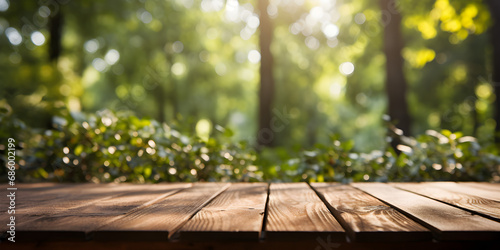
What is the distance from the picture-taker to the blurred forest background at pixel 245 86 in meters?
3.70

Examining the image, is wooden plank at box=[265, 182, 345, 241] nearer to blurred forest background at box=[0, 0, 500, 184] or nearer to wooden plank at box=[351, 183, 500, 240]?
wooden plank at box=[351, 183, 500, 240]

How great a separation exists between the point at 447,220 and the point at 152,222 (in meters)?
1.10

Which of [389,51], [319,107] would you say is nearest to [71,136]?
[389,51]

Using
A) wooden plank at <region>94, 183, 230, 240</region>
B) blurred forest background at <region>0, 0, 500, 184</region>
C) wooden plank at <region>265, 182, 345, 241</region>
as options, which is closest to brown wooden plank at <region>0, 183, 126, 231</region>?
wooden plank at <region>94, 183, 230, 240</region>

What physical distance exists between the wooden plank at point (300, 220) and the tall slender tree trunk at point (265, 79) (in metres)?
6.25

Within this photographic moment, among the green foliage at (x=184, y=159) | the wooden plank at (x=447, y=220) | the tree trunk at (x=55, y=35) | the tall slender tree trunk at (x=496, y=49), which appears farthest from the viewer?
the tree trunk at (x=55, y=35)

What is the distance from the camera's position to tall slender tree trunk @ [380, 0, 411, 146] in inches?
252

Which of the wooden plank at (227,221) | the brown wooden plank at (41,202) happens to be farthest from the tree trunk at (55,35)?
the wooden plank at (227,221)

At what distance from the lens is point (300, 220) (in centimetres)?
136

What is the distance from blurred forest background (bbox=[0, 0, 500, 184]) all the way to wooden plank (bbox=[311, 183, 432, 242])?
1.99 m

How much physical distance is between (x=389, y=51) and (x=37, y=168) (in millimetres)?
5812

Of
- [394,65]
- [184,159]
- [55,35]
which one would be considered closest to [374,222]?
[184,159]

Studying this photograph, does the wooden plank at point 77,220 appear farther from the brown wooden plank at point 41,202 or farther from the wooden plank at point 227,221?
the wooden plank at point 227,221

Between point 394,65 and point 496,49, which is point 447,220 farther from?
point 496,49
